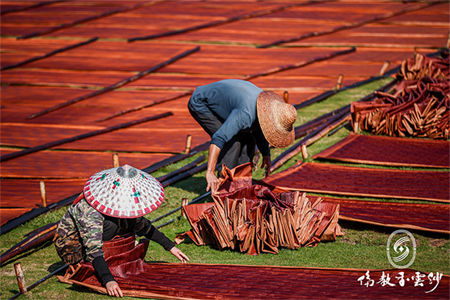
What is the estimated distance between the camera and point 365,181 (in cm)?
415

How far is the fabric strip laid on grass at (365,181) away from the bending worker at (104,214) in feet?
5.62

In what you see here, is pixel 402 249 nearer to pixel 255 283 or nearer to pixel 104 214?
pixel 255 283

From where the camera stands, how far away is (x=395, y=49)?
8367 mm

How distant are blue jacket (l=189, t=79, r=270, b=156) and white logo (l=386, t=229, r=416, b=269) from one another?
1162mm

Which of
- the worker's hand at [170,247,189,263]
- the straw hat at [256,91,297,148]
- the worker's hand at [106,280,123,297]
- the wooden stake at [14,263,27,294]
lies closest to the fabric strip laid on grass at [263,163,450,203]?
the straw hat at [256,91,297,148]

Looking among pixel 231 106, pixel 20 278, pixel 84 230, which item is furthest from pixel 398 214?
pixel 20 278

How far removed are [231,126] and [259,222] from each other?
2.29 ft

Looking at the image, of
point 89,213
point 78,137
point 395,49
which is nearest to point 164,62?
point 78,137

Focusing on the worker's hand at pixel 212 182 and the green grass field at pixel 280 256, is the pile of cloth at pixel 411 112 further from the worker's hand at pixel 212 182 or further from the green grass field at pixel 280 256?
the worker's hand at pixel 212 182

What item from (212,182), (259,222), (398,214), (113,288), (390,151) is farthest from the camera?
(390,151)

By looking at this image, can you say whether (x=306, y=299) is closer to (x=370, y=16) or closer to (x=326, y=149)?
(x=326, y=149)

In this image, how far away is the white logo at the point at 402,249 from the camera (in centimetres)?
286

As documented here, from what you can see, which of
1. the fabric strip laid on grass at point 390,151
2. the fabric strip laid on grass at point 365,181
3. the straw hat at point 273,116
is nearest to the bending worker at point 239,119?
the straw hat at point 273,116

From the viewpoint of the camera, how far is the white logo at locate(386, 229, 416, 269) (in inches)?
113
